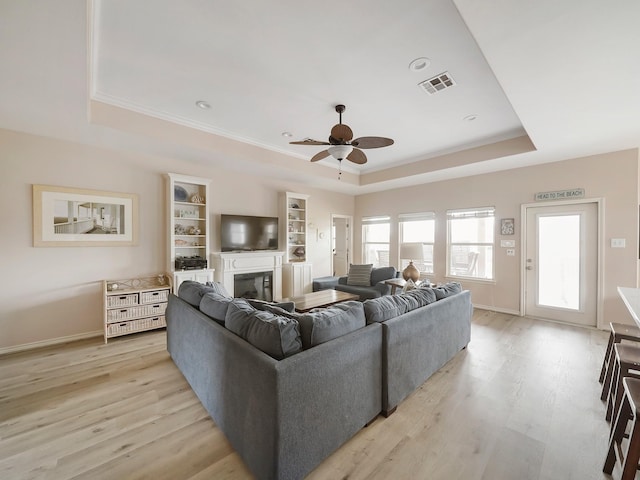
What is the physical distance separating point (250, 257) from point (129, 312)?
1.98 metres

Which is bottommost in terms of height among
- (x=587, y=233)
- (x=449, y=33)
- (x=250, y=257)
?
(x=250, y=257)

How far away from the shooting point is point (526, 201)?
4559 millimetres

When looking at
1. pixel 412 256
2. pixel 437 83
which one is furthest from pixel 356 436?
pixel 437 83

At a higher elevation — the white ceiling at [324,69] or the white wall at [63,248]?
the white ceiling at [324,69]

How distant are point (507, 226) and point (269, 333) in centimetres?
498

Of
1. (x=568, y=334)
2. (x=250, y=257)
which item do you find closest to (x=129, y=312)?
(x=250, y=257)

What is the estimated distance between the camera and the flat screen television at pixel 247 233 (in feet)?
15.4

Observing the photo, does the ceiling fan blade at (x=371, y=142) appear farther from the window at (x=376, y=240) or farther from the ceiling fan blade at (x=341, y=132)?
the window at (x=376, y=240)

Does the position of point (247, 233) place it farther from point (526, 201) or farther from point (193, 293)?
point (526, 201)

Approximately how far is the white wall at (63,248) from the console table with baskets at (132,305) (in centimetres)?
20

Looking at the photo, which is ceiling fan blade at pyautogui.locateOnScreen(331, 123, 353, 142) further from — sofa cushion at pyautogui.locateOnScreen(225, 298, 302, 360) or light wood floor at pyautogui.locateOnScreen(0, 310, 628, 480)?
light wood floor at pyautogui.locateOnScreen(0, 310, 628, 480)

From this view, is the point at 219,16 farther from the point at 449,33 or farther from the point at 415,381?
the point at 415,381

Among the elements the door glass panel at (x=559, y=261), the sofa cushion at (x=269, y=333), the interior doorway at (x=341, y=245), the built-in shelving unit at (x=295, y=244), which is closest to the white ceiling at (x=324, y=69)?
the door glass panel at (x=559, y=261)

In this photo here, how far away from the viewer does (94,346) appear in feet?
10.8
